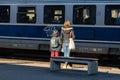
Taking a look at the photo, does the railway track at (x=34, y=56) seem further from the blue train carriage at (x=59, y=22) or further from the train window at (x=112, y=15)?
the train window at (x=112, y=15)

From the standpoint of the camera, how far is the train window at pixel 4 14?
22.5 meters

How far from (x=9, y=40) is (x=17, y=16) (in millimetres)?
1242

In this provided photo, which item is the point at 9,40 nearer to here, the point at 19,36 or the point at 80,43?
the point at 19,36

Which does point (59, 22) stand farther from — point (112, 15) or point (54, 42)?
point (54, 42)

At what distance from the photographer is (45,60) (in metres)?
21.9

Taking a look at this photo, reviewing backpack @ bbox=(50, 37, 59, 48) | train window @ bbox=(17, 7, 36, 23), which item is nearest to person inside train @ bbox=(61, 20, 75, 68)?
backpack @ bbox=(50, 37, 59, 48)

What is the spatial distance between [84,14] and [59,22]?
1271 millimetres

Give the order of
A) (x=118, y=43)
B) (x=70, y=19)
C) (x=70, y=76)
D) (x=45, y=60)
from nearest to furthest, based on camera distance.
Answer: (x=70, y=76) < (x=118, y=43) < (x=70, y=19) < (x=45, y=60)

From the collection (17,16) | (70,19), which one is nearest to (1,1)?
(17,16)

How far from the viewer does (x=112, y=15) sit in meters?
19.6

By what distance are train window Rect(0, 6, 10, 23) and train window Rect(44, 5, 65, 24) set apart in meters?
2.21

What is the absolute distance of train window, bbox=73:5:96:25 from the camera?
19.9 metres

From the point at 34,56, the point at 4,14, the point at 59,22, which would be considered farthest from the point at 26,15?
the point at 34,56

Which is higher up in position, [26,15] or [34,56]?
[26,15]
